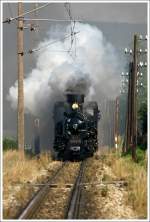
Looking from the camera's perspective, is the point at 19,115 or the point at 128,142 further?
the point at 128,142

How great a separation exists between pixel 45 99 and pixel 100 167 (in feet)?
51.4

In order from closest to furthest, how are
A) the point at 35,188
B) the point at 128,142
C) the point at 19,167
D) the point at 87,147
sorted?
the point at 35,188
the point at 19,167
the point at 87,147
the point at 128,142

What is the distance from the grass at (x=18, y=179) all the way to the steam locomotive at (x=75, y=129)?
2.71 m

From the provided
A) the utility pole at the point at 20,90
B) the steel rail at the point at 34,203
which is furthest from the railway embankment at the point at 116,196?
the utility pole at the point at 20,90

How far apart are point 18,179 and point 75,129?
38.8 feet

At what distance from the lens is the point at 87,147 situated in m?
32.1

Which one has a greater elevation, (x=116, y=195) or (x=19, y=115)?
(x=19, y=115)

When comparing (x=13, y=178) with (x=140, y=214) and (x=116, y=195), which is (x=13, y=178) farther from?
(x=140, y=214)

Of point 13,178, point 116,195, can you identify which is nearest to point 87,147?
point 13,178

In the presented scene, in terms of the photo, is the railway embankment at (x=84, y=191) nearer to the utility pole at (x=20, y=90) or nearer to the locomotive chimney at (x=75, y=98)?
the utility pole at (x=20, y=90)

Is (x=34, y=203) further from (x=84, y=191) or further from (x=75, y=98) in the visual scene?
(x=75, y=98)

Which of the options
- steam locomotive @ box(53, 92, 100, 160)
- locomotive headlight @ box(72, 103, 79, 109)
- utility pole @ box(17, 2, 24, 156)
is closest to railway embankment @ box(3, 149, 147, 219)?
utility pole @ box(17, 2, 24, 156)

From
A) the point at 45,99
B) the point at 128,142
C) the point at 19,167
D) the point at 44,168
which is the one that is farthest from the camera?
the point at 45,99

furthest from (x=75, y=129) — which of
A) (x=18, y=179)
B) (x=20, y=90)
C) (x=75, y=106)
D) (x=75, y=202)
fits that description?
(x=75, y=202)
